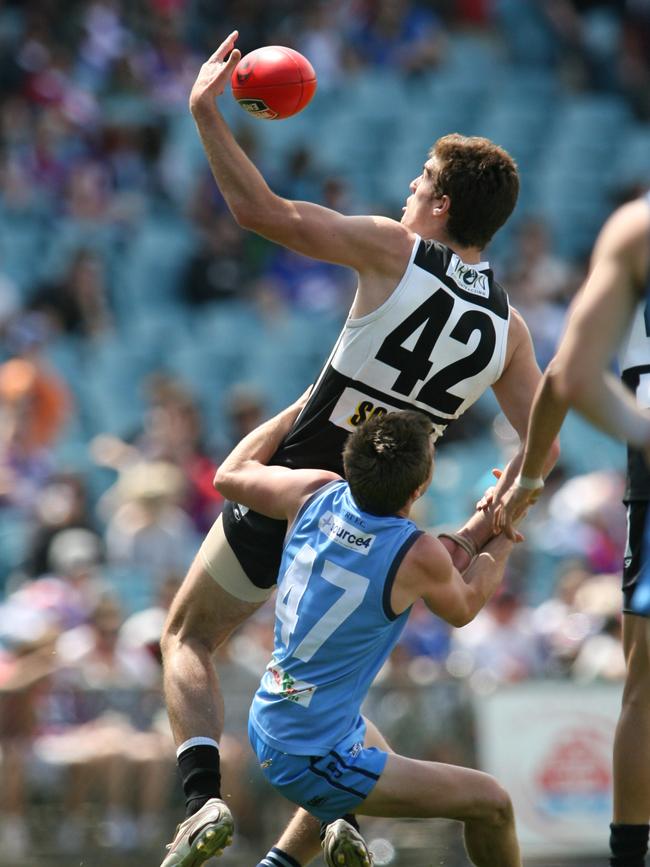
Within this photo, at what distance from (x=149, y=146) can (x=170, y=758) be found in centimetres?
793

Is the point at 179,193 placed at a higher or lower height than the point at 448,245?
higher

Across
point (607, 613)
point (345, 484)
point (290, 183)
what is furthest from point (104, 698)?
point (290, 183)

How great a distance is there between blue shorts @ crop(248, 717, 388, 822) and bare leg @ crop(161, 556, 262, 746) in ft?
1.91

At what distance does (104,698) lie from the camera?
394 inches

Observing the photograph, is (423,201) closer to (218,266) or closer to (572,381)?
(572,381)

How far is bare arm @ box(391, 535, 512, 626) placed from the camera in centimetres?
486

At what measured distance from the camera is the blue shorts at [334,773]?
193 inches

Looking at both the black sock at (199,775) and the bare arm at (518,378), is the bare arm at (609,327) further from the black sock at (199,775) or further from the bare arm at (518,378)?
the black sock at (199,775)

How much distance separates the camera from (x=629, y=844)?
5223 mm

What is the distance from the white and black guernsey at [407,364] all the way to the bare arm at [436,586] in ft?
2.34

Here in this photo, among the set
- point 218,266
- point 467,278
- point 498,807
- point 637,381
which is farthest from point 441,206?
point 218,266

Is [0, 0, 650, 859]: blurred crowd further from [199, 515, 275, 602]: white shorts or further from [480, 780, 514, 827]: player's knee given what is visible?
[480, 780, 514, 827]: player's knee

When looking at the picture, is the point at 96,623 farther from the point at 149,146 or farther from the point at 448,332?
the point at 149,146

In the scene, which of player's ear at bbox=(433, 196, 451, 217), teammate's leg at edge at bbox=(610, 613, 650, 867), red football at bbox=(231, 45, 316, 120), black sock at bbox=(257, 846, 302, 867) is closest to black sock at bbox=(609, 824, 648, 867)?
teammate's leg at edge at bbox=(610, 613, 650, 867)
